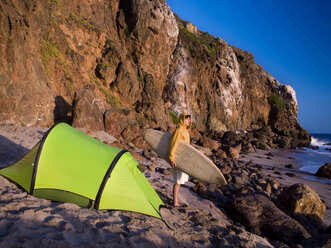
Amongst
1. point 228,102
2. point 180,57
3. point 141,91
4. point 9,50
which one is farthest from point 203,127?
point 9,50

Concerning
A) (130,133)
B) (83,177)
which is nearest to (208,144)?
(130,133)

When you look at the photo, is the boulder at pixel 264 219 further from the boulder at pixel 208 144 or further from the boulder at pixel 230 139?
the boulder at pixel 230 139

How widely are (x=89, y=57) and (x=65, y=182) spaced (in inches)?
627

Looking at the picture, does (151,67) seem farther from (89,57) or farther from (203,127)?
(203,127)

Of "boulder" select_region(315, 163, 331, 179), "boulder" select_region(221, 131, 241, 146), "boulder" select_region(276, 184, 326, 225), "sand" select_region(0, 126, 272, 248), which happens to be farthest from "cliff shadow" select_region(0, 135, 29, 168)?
"boulder" select_region(221, 131, 241, 146)

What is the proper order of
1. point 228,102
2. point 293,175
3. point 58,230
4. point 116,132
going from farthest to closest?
point 228,102, point 116,132, point 293,175, point 58,230

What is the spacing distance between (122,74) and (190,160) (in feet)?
53.0

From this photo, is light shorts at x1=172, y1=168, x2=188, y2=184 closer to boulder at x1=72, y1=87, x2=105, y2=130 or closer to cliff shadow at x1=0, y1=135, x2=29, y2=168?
cliff shadow at x1=0, y1=135, x2=29, y2=168

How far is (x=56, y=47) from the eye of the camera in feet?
42.3

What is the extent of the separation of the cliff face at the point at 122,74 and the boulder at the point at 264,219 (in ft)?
25.5

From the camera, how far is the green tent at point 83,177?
346cm

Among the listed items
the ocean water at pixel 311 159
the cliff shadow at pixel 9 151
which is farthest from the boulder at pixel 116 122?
the ocean water at pixel 311 159

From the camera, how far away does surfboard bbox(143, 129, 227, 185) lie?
15.9ft

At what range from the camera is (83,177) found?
3525mm
